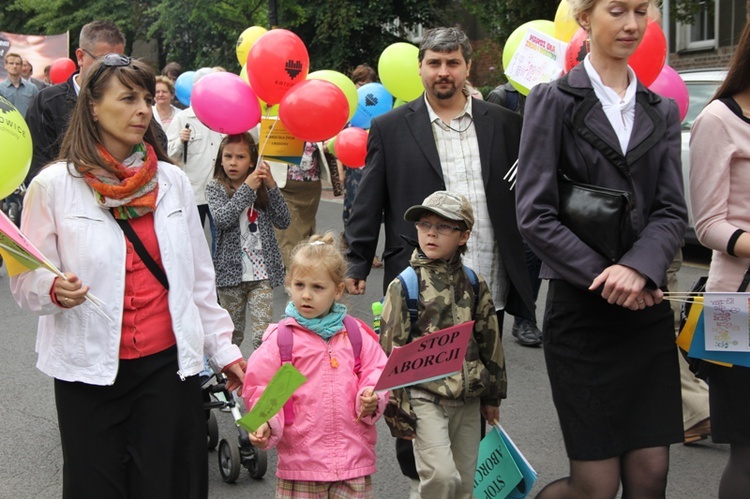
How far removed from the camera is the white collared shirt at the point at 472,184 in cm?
418

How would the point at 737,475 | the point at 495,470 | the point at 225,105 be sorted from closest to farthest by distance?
the point at 737,475, the point at 495,470, the point at 225,105

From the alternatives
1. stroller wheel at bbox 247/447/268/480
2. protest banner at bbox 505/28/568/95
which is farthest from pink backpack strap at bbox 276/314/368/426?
protest banner at bbox 505/28/568/95

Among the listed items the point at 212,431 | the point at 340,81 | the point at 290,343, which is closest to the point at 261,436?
the point at 290,343

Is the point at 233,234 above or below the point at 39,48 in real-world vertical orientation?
below

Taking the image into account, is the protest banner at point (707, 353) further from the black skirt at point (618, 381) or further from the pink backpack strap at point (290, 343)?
the pink backpack strap at point (290, 343)

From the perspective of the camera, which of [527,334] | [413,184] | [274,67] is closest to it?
[413,184]

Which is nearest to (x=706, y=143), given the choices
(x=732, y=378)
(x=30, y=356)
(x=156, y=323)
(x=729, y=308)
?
(x=729, y=308)

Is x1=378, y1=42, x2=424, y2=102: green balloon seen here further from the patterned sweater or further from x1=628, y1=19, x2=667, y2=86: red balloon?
x1=628, y1=19, x2=667, y2=86: red balloon

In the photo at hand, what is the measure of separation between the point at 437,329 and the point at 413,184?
29.5 inches

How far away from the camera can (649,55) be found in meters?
4.69

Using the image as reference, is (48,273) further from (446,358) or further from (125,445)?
(446,358)

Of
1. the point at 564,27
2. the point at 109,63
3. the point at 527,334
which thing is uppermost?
the point at 109,63

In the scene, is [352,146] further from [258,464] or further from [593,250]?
[593,250]

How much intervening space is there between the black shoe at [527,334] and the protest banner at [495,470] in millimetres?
3292
